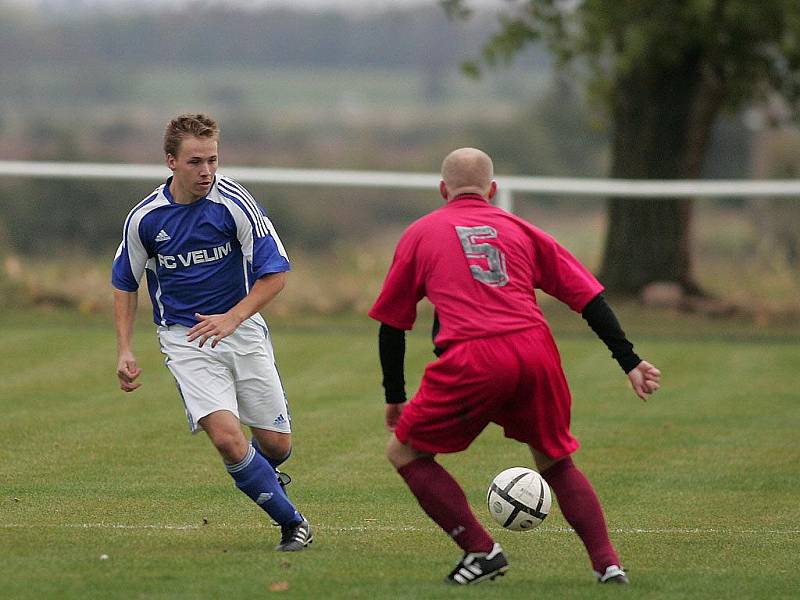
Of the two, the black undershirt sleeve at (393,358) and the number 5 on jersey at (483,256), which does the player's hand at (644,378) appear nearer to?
the number 5 on jersey at (483,256)

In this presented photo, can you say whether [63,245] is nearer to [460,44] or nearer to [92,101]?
[92,101]

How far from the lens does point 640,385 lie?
6508 mm

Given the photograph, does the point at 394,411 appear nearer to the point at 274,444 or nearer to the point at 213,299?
the point at 274,444

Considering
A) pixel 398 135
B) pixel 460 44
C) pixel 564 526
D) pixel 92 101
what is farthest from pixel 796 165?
pixel 460 44

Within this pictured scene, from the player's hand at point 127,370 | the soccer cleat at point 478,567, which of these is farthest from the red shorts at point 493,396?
the player's hand at point 127,370

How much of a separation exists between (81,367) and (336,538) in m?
7.52

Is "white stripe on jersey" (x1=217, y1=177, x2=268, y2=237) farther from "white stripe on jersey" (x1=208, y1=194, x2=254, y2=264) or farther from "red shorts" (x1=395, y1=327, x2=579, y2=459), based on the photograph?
"red shorts" (x1=395, y1=327, x2=579, y2=459)

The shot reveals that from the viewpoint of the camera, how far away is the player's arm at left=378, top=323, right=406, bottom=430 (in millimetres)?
6574

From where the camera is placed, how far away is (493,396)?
6359 mm

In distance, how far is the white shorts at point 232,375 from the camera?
7289mm

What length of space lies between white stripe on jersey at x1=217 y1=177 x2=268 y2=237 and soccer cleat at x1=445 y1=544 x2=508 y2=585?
190 centimetres

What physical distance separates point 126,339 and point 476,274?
1974 mm

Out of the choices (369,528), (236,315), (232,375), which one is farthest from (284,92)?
(236,315)

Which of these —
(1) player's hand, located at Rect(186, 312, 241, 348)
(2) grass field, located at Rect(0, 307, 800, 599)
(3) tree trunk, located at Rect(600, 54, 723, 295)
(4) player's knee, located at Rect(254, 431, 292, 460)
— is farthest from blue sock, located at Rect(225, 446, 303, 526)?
(3) tree trunk, located at Rect(600, 54, 723, 295)
